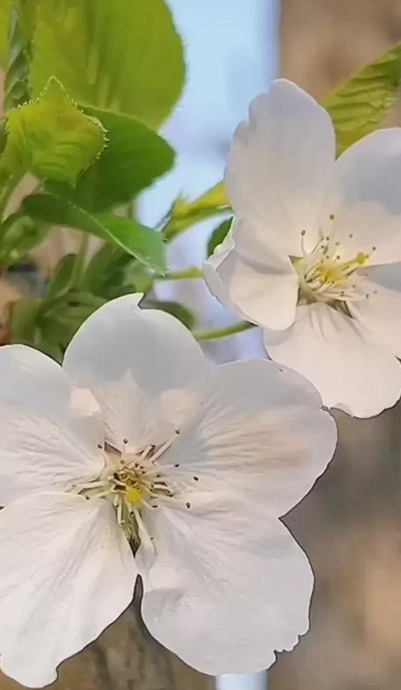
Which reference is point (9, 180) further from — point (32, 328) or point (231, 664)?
point (231, 664)

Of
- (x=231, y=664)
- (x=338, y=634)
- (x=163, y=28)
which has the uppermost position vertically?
(x=163, y=28)

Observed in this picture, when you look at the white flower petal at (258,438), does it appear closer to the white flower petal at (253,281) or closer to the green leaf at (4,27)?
the white flower petal at (253,281)

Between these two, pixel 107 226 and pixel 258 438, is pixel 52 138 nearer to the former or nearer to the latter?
pixel 107 226

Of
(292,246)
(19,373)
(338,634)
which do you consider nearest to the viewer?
(19,373)

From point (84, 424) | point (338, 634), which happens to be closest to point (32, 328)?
point (84, 424)

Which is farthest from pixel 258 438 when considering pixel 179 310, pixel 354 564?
pixel 354 564
